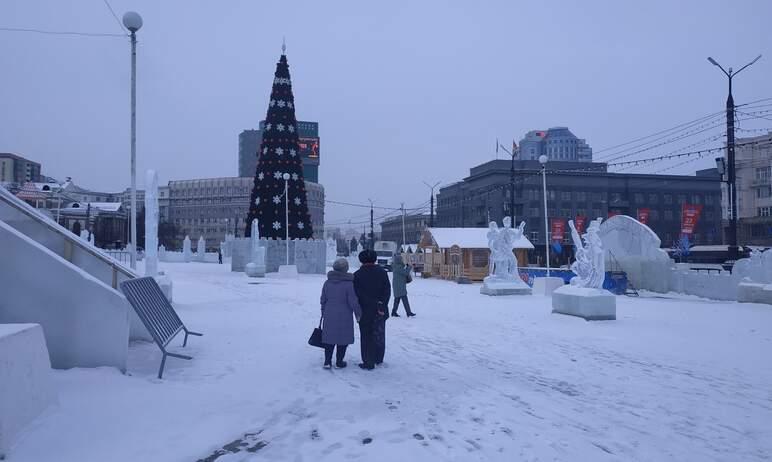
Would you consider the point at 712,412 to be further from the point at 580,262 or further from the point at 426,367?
the point at 580,262

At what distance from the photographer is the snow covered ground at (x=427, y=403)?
13.8 feet

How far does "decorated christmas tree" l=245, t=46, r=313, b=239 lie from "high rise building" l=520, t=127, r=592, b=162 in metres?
81.5

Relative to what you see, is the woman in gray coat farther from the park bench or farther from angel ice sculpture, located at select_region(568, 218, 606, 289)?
angel ice sculpture, located at select_region(568, 218, 606, 289)

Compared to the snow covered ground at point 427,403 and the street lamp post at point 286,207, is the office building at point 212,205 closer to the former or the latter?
the street lamp post at point 286,207

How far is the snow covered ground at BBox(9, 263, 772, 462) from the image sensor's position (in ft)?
13.8

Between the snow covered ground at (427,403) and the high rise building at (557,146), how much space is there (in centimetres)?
10563

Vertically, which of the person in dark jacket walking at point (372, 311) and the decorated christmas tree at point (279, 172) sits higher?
the decorated christmas tree at point (279, 172)

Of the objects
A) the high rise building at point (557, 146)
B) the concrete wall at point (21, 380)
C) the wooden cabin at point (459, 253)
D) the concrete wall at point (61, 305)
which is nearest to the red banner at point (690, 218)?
the wooden cabin at point (459, 253)

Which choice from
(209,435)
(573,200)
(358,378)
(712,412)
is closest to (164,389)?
(209,435)

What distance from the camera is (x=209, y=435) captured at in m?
4.39

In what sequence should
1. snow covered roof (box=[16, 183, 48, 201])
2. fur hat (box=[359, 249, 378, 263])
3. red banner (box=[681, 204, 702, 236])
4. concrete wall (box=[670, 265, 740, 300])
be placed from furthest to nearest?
red banner (box=[681, 204, 702, 236]), snow covered roof (box=[16, 183, 48, 201]), concrete wall (box=[670, 265, 740, 300]), fur hat (box=[359, 249, 378, 263])

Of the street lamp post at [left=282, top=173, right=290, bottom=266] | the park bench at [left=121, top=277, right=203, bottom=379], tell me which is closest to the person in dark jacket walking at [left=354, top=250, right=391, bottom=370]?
the park bench at [left=121, top=277, right=203, bottom=379]

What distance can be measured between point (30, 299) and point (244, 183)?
352ft

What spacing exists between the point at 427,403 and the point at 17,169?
45.8m
